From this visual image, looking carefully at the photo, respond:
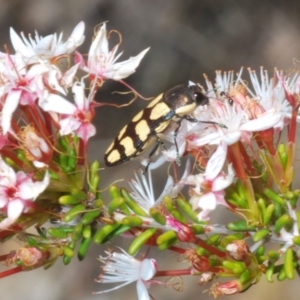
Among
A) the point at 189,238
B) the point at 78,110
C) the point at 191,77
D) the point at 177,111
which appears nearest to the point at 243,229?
the point at 189,238

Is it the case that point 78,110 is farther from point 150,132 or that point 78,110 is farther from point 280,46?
point 280,46

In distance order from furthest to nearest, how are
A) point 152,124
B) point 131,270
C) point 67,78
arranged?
point 152,124 < point 131,270 < point 67,78

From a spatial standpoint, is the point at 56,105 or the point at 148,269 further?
the point at 148,269

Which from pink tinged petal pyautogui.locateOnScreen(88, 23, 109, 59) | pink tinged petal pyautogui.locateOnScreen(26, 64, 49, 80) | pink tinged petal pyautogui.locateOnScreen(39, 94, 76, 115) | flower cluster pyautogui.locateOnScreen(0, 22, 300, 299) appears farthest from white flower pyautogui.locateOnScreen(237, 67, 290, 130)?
pink tinged petal pyautogui.locateOnScreen(26, 64, 49, 80)

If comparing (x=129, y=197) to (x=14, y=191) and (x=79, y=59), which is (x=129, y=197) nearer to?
(x=14, y=191)

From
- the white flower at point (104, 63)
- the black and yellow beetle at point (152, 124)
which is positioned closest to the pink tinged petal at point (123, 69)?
the white flower at point (104, 63)

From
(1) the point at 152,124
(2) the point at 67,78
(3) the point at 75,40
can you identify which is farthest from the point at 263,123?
(3) the point at 75,40
